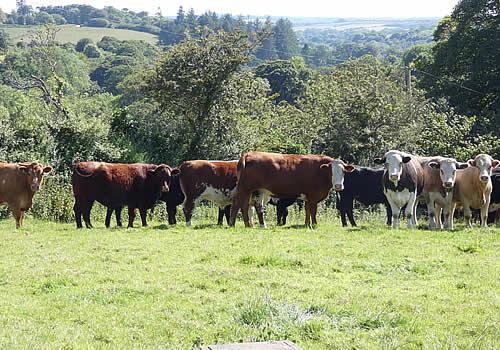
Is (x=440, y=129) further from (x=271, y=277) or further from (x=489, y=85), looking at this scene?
(x=271, y=277)

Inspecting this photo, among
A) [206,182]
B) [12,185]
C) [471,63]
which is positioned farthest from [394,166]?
[471,63]

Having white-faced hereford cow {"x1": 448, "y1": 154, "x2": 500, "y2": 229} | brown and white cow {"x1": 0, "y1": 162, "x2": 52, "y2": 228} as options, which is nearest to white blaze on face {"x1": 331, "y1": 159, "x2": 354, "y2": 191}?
white-faced hereford cow {"x1": 448, "y1": 154, "x2": 500, "y2": 229}

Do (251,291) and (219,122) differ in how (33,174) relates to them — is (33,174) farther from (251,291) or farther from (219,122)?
(219,122)

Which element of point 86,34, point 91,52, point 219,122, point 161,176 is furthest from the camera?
point 86,34

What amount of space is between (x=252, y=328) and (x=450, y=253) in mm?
6163

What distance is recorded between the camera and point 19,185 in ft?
59.1

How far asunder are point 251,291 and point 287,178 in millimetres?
8681

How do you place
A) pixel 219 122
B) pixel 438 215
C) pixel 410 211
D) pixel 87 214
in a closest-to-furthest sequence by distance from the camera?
pixel 410 211 → pixel 87 214 → pixel 438 215 → pixel 219 122

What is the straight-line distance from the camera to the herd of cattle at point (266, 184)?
1727cm

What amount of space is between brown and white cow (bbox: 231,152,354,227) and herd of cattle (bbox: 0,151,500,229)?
1.0 inches

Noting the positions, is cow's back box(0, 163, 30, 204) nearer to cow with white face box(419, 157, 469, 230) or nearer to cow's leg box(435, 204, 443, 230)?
cow with white face box(419, 157, 469, 230)

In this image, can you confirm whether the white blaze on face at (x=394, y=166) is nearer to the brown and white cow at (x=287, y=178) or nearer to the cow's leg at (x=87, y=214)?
the brown and white cow at (x=287, y=178)

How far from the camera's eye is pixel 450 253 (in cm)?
1234

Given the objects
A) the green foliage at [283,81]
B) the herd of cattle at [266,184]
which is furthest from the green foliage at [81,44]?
the herd of cattle at [266,184]
